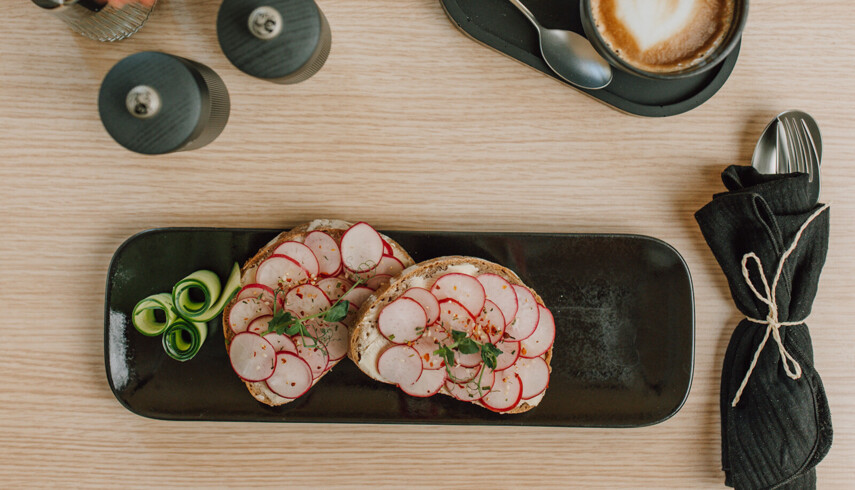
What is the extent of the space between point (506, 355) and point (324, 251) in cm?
42

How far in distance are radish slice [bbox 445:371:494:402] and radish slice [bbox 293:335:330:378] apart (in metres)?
0.26

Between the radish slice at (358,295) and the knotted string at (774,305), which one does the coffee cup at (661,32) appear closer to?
the knotted string at (774,305)

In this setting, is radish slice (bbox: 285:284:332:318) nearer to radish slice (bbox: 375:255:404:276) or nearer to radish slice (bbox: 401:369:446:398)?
radish slice (bbox: 375:255:404:276)

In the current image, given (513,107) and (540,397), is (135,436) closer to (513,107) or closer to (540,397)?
(540,397)

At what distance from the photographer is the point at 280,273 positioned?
43.0 inches

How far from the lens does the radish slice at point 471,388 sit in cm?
108

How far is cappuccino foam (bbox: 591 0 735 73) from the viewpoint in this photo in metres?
1.03

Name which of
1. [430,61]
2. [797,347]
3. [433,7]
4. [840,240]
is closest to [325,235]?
[430,61]

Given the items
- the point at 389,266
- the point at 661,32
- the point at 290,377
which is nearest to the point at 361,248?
the point at 389,266

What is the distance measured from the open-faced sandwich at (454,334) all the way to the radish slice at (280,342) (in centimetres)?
12

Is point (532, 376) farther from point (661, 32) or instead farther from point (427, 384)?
point (661, 32)

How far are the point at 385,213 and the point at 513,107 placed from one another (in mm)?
369

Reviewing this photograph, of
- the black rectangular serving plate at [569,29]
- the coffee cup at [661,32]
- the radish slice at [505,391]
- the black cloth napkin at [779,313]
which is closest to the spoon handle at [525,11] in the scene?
the black rectangular serving plate at [569,29]

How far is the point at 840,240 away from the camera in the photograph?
1238 mm
